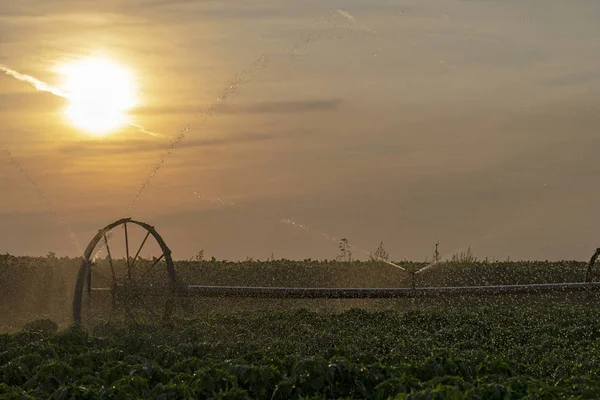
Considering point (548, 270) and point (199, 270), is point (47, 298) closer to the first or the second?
point (199, 270)

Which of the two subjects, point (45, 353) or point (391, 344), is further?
point (391, 344)

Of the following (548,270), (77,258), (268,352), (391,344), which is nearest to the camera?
(268,352)

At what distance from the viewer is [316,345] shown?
10.0 m

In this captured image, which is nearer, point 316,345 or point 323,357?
point 323,357

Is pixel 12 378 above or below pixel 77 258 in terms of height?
below

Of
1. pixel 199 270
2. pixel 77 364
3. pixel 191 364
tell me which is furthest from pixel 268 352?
pixel 199 270

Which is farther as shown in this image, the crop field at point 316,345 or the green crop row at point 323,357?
the crop field at point 316,345

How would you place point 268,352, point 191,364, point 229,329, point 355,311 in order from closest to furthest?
1. point 191,364
2. point 268,352
3. point 229,329
4. point 355,311

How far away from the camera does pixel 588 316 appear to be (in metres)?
12.2

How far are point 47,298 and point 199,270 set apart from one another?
343 cm

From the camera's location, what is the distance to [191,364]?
7816 millimetres

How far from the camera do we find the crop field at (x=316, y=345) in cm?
655

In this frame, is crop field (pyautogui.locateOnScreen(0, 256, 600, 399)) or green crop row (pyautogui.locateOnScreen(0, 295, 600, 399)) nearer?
green crop row (pyautogui.locateOnScreen(0, 295, 600, 399))

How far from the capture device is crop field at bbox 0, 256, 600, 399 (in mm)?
6555
